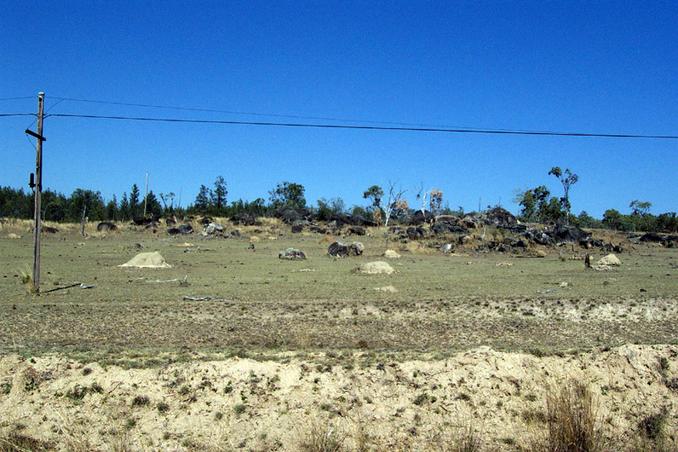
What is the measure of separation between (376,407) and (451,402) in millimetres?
1294

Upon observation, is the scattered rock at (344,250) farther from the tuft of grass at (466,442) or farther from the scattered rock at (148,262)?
the tuft of grass at (466,442)

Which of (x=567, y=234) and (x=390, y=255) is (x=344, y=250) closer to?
(x=390, y=255)

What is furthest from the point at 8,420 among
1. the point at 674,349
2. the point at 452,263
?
the point at 452,263

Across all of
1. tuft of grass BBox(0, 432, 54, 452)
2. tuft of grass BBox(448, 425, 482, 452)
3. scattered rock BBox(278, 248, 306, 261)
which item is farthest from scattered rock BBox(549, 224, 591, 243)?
tuft of grass BBox(0, 432, 54, 452)

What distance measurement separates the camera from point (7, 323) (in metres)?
16.1

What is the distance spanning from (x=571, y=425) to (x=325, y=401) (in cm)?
392

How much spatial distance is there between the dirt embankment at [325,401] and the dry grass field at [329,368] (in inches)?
1.0

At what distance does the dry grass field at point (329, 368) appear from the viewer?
33.2ft

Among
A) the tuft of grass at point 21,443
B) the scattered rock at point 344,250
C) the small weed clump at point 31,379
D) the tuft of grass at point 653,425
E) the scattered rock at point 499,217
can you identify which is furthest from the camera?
the scattered rock at point 499,217

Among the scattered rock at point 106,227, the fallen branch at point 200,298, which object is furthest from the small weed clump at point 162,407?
the scattered rock at point 106,227

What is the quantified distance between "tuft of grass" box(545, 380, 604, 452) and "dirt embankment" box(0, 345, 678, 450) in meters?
0.30

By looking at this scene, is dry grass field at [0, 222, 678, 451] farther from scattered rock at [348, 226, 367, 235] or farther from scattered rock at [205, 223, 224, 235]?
scattered rock at [348, 226, 367, 235]

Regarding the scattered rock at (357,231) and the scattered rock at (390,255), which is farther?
the scattered rock at (357,231)

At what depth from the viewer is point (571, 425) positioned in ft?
31.7
